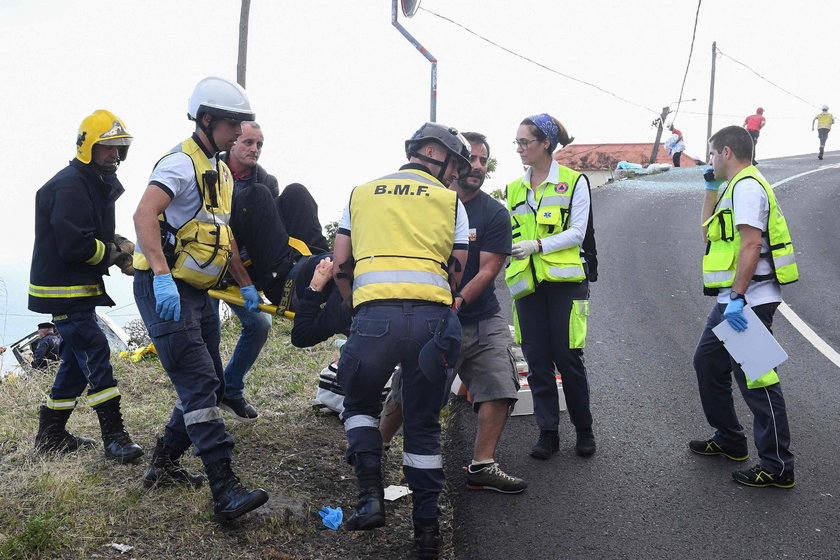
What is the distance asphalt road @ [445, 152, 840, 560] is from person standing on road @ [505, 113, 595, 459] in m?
0.36

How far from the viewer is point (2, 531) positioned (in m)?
3.58

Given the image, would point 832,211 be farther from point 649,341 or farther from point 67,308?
point 67,308

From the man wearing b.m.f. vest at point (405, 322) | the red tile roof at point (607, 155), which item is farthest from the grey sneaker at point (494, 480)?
the red tile roof at point (607, 155)

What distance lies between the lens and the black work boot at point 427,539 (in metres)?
3.64

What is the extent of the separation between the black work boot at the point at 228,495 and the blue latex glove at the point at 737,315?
284cm

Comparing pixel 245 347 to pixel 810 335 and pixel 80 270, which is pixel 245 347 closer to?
pixel 80 270

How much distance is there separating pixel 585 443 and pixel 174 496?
8.53 ft

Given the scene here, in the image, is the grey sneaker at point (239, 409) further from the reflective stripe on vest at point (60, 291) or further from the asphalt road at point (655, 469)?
the asphalt road at point (655, 469)

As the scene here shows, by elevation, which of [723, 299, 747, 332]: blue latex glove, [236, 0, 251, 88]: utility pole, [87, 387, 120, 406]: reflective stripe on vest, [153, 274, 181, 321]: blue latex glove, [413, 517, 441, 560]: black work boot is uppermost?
[236, 0, 251, 88]: utility pole

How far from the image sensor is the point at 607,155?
33531 mm

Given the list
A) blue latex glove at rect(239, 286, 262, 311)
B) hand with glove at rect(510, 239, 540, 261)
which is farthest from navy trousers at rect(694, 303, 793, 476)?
blue latex glove at rect(239, 286, 262, 311)

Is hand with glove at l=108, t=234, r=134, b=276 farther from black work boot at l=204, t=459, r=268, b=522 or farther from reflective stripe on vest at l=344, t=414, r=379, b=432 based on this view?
reflective stripe on vest at l=344, t=414, r=379, b=432

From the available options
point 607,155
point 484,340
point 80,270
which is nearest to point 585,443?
point 484,340

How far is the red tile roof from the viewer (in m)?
33.0
